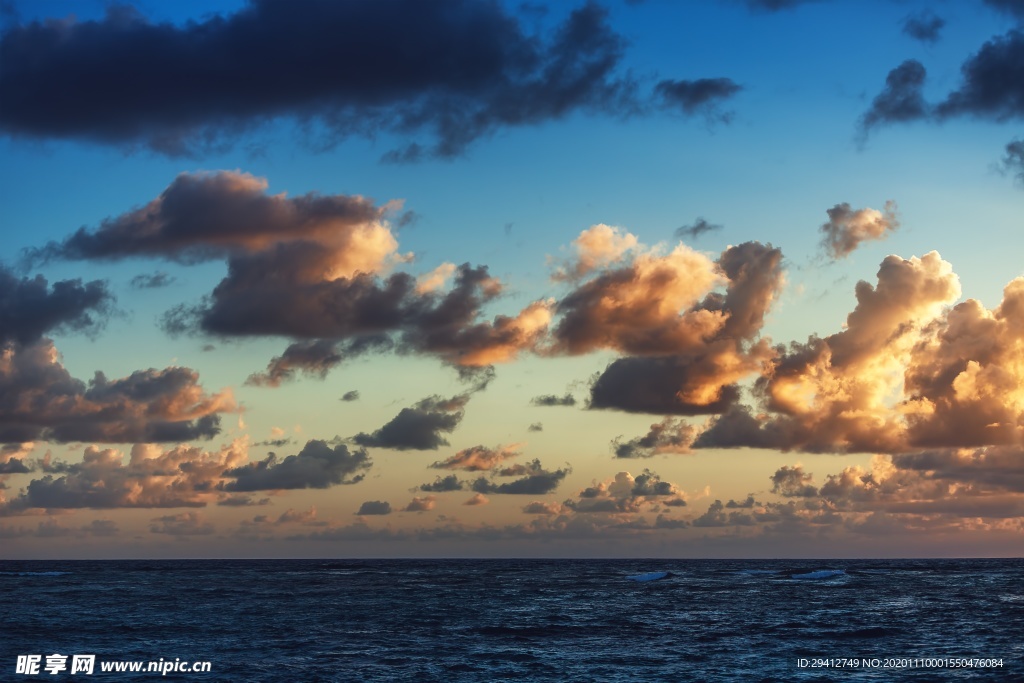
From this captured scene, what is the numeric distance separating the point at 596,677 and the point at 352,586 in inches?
4894

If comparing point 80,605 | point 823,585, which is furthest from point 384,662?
point 823,585

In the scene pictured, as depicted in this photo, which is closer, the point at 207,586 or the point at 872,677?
the point at 872,677

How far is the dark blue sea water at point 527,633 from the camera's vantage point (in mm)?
70000

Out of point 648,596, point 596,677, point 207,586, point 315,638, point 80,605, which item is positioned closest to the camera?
point 596,677

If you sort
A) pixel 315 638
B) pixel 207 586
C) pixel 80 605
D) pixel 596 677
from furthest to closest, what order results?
pixel 207 586
pixel 80 605
pixel 315 638
pixel 596 677

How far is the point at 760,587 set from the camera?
17138cm

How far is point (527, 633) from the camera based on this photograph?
9269cm

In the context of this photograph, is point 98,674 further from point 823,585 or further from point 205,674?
point 823,585

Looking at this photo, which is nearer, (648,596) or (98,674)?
(98,674)

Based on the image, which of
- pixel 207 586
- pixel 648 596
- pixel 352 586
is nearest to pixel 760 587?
pixel 648 596

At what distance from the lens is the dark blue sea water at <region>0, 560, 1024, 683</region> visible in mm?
70000

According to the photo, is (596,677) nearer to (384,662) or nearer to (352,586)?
(384,662)

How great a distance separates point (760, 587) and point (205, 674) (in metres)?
124

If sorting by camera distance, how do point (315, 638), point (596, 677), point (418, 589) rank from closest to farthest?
point (596, 677)
point (315, 638)
point (418, 589)
